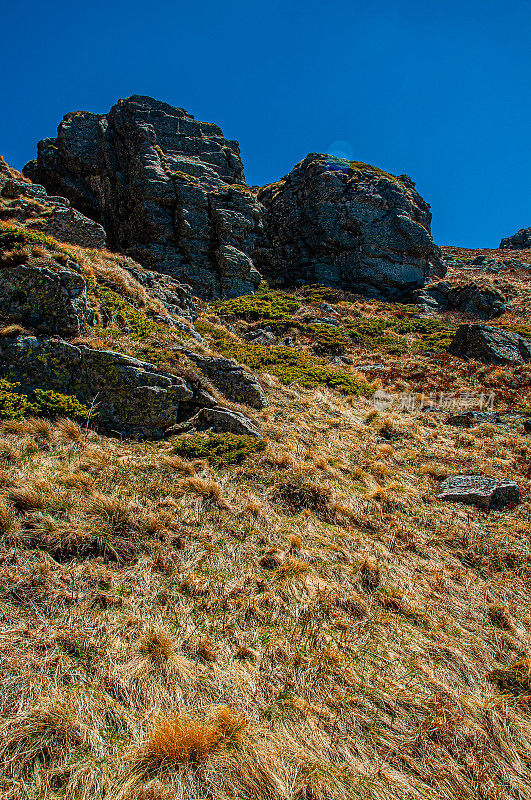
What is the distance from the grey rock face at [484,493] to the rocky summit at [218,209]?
27220 millimetres

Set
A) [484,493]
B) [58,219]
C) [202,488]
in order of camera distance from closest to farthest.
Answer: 1. [202,488]
2. [484,493]
3. [58,219]

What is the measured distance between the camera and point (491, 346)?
830 inches

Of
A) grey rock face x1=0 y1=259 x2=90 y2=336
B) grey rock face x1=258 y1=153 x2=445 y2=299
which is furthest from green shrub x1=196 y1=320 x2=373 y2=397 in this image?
grey rock face x1=258 y1=153 x2=445 y2=299

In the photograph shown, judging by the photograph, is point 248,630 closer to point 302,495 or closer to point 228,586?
point 228,586

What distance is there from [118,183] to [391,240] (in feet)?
95.4

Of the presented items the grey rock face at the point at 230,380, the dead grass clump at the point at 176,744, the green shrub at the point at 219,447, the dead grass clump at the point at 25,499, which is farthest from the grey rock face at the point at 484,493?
the dead grass clump at the point at 25,499

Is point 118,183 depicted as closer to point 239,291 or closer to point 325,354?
point 239,291

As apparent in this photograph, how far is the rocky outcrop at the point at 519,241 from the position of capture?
67438mm

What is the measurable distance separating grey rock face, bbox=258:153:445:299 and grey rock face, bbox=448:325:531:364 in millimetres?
16617

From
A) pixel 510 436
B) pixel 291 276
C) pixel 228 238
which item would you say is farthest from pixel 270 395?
pixel 291 276

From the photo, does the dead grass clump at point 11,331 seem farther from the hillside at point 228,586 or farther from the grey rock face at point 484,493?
the grey rock face at point 484,493

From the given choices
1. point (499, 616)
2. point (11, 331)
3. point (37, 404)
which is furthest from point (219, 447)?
point (499, 616)

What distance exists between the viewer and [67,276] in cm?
966

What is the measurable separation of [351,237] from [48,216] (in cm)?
3123
